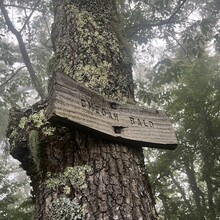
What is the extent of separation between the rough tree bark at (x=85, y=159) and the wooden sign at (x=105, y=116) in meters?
0.09

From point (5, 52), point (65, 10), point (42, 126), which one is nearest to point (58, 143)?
point (42, 126)

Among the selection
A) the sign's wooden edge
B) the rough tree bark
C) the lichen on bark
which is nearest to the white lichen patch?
the rough tree bark

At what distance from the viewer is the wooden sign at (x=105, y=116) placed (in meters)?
1.83

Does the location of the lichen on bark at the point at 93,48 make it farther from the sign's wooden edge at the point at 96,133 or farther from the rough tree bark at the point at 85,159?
the sign's wooden edge at the point at 96,133

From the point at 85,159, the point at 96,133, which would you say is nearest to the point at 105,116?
the point at 96,133

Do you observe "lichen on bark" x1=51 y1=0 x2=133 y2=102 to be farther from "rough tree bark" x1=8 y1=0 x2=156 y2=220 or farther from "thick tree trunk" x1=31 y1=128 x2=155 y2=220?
"thick tree trunk" x1=31 y1=128 x2=155 y2=220

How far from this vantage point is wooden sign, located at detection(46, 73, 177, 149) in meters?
1.83

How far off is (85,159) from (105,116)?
30cm

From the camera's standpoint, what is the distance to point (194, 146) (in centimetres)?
561

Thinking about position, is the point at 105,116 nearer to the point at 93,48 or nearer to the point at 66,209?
the point at 66,209

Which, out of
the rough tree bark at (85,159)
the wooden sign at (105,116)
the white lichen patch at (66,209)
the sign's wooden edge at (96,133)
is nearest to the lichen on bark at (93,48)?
the rough tree bark at (85,159)

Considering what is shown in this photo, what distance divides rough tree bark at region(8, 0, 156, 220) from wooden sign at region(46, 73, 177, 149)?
0.09 meters

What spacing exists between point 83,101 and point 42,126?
349 millimetres

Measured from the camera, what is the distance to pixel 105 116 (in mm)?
2006
